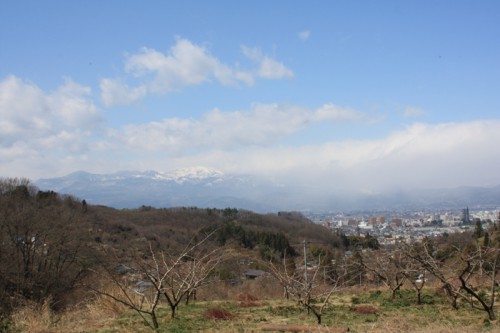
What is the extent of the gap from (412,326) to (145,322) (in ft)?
18.8

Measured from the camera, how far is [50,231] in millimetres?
22250

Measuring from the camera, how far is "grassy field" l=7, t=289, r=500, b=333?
28.6 ft

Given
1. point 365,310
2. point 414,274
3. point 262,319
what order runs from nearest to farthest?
point 262,319, point 365,310, point 414,274

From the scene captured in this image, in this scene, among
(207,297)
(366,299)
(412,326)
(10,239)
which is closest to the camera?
(412,326)

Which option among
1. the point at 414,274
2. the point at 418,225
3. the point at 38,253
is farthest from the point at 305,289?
the point at 418,225

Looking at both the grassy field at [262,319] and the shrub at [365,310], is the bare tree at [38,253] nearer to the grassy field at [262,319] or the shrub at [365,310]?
the grassy field at [262,319]

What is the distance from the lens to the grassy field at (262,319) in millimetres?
8727

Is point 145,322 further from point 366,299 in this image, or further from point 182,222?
point 182,222

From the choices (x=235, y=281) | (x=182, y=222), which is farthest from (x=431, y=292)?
(x=182, y=222)

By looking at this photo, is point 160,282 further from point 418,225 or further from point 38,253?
point 418,225

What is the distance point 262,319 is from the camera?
412 inches

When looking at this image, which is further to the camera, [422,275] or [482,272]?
[422,275]

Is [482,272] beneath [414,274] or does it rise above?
above

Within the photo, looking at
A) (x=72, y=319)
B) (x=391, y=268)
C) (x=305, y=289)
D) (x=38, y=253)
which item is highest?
(x=305, y=289)
